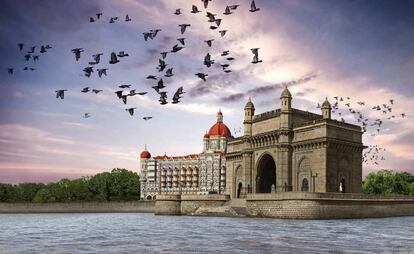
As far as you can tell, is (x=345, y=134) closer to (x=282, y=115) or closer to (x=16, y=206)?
(x=282, y=115)

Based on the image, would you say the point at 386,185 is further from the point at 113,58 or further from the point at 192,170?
the point at 113,58

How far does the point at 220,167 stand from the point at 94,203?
4519cm

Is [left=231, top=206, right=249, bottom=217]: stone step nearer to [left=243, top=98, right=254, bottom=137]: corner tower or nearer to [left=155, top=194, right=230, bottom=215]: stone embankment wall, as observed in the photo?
[left=155, top=194, right=230, bottom=215]: stone embankment wall

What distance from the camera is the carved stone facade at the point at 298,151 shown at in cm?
6975

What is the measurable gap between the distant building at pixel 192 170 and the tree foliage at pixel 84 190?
5.42m

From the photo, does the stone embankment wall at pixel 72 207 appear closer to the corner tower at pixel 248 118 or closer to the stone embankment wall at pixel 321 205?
the corner tower at pixel 248 118

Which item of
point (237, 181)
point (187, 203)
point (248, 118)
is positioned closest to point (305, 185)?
point (248, 118)

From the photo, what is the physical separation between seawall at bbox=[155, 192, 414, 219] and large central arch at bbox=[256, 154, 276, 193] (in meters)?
6.69

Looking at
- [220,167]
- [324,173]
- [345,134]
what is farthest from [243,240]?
[220,167]

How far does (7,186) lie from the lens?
156250mm

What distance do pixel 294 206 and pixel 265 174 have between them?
896 inches

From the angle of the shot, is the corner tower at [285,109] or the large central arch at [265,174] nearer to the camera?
the corner tower at [285,109]

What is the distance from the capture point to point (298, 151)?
242 feet

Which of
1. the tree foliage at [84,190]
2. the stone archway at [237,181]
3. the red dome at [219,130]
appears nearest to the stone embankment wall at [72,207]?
the tree foliage at [84,190]
